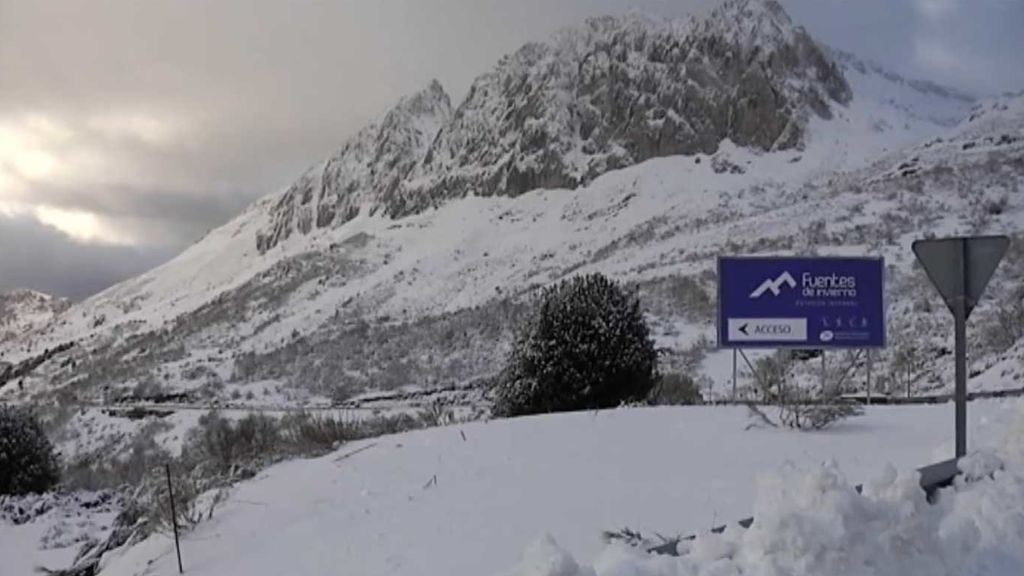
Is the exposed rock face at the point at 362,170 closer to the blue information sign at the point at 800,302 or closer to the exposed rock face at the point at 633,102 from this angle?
the exposed rock face at the point at 633,102

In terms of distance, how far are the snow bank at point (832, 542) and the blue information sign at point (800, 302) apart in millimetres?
8410

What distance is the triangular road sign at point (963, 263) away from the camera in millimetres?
7348

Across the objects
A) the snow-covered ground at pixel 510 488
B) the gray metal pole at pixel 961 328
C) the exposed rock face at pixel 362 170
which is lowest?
the snow-covered ground at pixel 510 488

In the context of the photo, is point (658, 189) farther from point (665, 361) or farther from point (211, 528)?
point (211, 528)

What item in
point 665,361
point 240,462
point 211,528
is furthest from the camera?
point 665,361

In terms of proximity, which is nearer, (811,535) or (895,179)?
(811,535)

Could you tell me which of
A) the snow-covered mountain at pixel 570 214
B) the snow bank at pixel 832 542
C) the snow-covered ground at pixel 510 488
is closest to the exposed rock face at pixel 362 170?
the snow-covered mountain at pixel 570 214

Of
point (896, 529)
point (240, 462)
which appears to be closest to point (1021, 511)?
point (896, 529)

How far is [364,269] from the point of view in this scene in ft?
310

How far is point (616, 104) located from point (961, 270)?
117 meters

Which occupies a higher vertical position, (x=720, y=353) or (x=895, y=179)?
(x=895, y=179)

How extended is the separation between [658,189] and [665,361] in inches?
2557

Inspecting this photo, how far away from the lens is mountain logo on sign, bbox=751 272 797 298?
46.0 ft

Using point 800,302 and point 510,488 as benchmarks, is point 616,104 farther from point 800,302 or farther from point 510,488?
point 510,488
